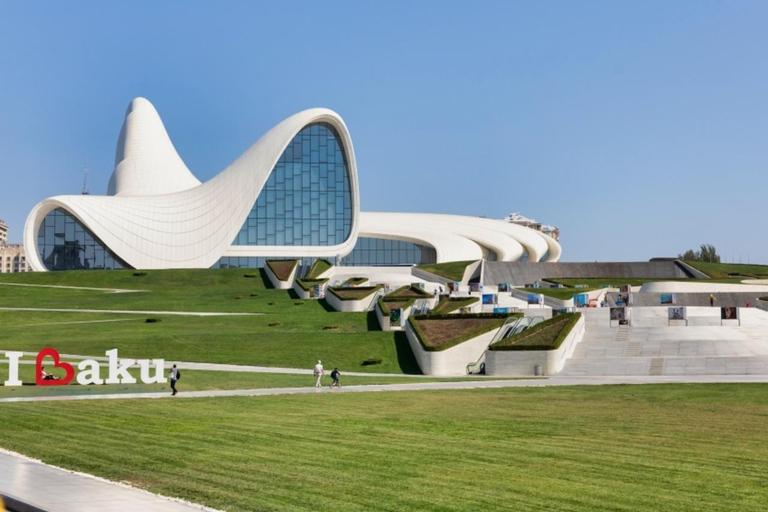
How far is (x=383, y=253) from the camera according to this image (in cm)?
9700

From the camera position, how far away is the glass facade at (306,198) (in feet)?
296

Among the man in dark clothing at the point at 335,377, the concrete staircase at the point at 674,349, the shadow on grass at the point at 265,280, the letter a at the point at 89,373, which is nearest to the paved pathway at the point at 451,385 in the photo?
the man in dark clothing at the point at 335,377

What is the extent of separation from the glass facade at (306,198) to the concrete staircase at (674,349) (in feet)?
173

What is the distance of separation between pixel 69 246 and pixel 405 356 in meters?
55.4

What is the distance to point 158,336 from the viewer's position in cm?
4109

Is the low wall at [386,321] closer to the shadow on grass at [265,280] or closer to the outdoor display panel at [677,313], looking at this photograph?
the outdoor display panel at [677,313]

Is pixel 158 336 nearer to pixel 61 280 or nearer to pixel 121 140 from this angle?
pixel 61 280

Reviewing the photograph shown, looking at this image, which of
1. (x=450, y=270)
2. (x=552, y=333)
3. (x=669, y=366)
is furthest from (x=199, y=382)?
(x=450, y=270)

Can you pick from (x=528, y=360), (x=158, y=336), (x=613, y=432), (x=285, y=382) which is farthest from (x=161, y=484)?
(x=158, y=336)

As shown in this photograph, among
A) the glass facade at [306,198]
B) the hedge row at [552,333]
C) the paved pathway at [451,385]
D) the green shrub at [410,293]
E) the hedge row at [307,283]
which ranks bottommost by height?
the paved pathway at [451,385]

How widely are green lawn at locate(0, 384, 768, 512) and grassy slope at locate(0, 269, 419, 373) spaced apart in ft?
47.3

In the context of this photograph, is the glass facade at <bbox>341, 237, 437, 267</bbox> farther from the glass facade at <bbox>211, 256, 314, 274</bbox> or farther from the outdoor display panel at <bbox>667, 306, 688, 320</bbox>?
the outdoor display panel at <bbox>667, 306, 688, 320</bbox>

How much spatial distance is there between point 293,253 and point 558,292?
36592 mm

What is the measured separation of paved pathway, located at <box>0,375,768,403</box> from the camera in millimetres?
24125
